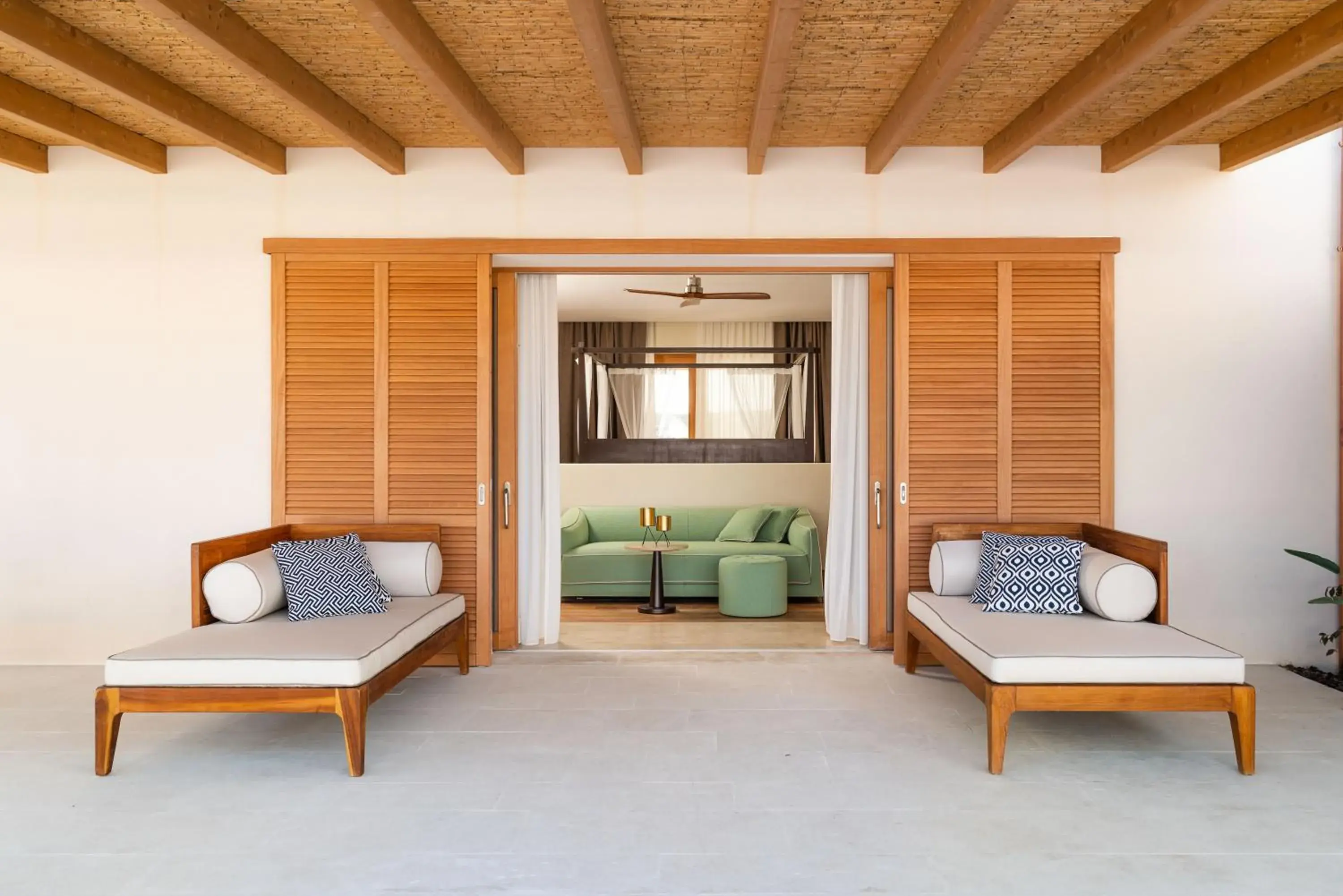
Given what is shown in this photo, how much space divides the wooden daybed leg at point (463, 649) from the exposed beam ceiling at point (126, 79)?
2501 mm

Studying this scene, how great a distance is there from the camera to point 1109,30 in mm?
3385

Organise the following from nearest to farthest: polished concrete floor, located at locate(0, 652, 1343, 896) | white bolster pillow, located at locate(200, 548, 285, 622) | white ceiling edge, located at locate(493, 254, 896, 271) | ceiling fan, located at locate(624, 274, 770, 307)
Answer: polished concrete floor, located at locate(0, 652, 1343, 896), white bolster pillow, located at locate(200, 548, 285, 622), white ceiling edge, located at locate(493, 254, 896, 271), ceiling fan, located at locate(624, 274, 770, 307)

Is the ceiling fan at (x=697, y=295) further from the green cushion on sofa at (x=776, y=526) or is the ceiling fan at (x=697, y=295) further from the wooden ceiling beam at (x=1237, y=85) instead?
the wooden ceiling beam at (x=1237, y=85)

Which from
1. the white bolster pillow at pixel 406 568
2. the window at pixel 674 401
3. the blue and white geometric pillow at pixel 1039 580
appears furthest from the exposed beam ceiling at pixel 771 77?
the window at pixel 674 401

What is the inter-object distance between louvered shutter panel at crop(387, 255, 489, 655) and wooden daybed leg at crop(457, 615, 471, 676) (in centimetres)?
21

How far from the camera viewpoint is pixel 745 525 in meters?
7.11

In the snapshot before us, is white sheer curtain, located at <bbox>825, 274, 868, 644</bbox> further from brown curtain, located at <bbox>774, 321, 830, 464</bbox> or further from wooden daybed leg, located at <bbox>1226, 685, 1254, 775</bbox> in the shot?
brown curtain, located at <bbox>774, 321, 830, 464</bbox>

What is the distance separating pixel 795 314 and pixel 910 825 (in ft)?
22.4

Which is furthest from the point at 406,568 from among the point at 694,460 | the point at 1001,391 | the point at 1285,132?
the point at 1285,132

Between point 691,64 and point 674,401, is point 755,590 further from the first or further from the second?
point 674,401

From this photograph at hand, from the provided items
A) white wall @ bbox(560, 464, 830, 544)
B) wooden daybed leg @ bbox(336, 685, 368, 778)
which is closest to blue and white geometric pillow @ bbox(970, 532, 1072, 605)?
wooden daybed leg @ bbox(336, 685, 368, 778)

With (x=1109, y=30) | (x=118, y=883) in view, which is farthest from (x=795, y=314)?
(x=118, y=883)

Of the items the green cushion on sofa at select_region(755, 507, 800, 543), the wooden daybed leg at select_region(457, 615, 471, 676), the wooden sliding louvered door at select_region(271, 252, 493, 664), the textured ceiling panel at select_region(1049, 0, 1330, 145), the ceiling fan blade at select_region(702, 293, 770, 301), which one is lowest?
the wooden daybed leg at select_region(457, 615, 471, 676)

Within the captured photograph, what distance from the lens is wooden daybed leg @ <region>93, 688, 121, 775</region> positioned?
3.16 metres
